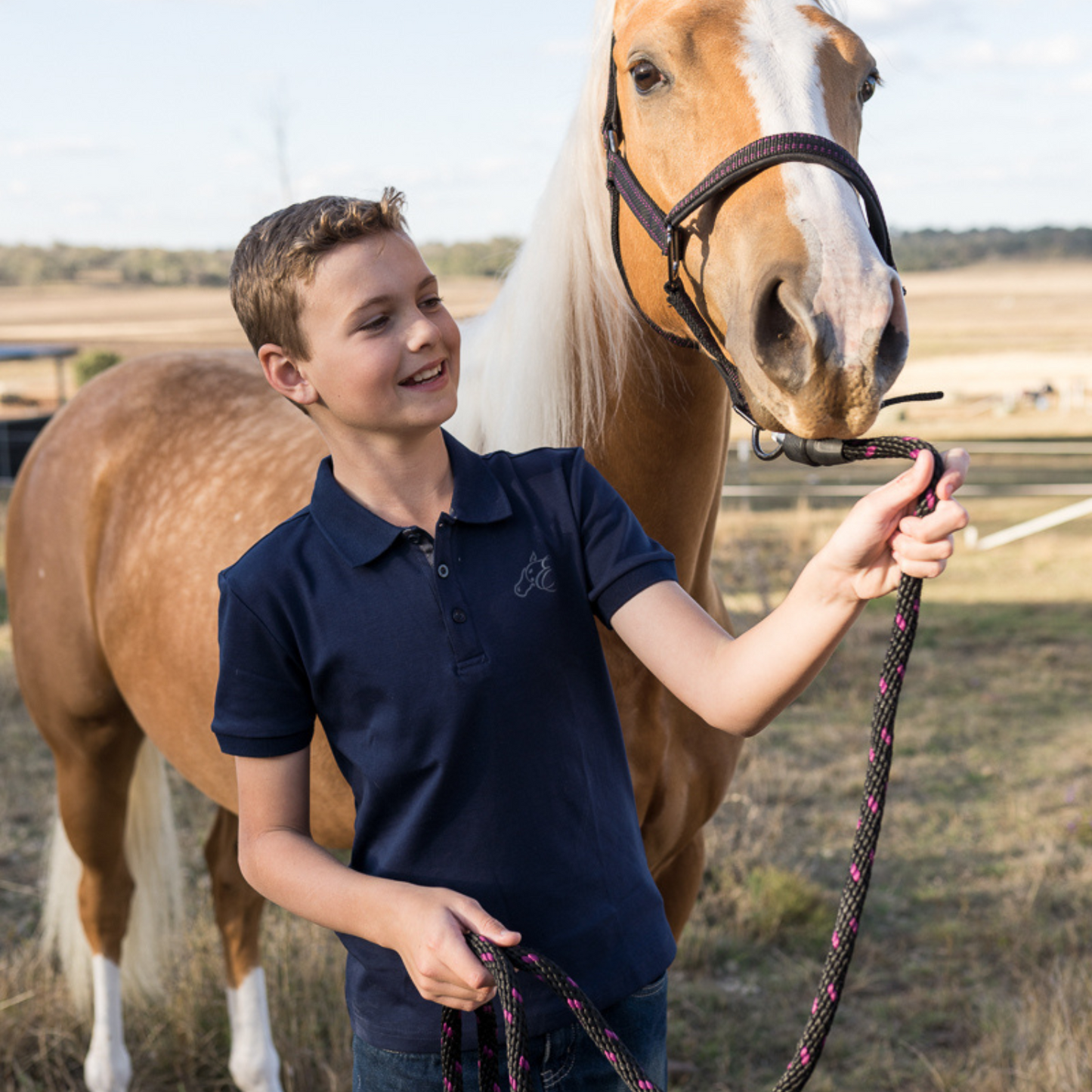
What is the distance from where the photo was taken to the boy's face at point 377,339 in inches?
46.2

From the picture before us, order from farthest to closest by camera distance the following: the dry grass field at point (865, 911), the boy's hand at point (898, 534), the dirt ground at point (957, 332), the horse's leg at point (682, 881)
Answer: the dirt ground at point (957, 332) → the dry grass field at point (865, 911) → the horse's leg at point (682, 881) → the boy's hand at point (898, 534)

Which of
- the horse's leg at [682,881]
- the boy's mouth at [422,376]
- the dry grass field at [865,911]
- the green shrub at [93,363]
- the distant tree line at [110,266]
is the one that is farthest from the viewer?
the distant tree line at [110,266]

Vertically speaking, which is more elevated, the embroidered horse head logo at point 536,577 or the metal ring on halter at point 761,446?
the metal ring on halter at point 761,446

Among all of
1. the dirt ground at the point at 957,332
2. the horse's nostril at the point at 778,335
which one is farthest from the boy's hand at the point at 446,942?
the dirt ground at the point at 957,332

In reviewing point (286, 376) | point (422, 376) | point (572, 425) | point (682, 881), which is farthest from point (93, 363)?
point (422, 376)

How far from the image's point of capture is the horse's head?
1114mm

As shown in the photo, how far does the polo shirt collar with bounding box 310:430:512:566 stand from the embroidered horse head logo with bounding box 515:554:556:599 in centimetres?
7

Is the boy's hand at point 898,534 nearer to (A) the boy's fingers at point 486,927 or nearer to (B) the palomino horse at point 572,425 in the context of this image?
(B) the palomino horse at point 572,425

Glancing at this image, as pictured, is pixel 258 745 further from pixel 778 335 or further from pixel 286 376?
pixel 778 335

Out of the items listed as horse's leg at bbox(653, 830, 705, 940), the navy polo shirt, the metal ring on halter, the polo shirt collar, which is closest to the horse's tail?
horse's leg at bbox(653, 830, 705, 940)

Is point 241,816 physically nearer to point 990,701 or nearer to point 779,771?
point 779,771

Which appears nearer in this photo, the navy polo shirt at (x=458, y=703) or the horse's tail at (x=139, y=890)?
the navy polo shirt at (x=458, y=703)

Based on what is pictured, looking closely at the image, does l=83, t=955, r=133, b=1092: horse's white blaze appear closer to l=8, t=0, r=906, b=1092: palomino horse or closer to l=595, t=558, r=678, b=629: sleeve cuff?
l=8, t=0, r=906, b=1092: palomino horse

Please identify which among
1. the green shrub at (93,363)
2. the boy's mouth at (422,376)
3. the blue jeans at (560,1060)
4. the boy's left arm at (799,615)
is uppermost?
the green shrub at (93,363)
